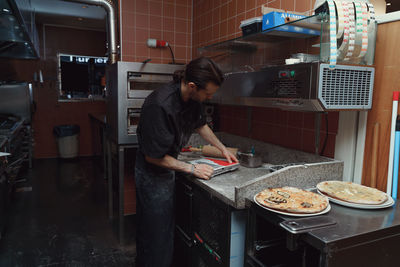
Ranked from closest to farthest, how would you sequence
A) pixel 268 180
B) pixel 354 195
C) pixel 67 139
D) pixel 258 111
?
pixel 354 195 → pixel 268 180 → pixel 258 111 → pixel 67 139

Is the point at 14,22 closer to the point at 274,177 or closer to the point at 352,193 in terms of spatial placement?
the point at 274,177

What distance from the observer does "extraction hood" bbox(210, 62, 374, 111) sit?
1307 millimetres

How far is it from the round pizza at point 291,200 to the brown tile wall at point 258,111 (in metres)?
0.49

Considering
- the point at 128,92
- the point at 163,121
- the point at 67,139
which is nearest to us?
the point at 163,121

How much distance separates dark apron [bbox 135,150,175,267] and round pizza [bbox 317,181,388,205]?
33.9 inches

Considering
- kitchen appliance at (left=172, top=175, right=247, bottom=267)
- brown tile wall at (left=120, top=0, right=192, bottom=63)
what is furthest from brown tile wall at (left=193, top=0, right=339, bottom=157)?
kitchen appliance at (left=172, top=175, right=247, bottom=267)

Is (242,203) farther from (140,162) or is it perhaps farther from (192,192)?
(140,162)

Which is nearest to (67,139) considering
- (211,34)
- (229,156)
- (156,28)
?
(156,28)

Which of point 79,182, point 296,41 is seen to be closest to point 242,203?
point 296,41

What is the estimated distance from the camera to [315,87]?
1.30m

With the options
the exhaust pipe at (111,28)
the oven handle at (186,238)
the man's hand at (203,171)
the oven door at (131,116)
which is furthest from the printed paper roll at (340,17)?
the exhaust pipe at (111,28)

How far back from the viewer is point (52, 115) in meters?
5.87

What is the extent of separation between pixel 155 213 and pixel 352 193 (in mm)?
1063

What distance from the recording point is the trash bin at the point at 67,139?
220 inches
